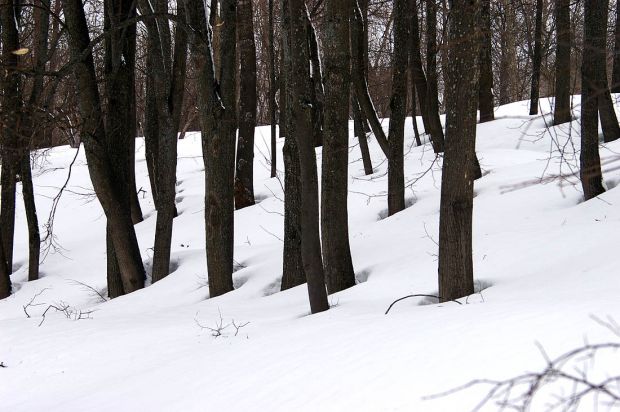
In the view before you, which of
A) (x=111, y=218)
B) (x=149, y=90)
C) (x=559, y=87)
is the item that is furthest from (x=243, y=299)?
(x=559, y=87)

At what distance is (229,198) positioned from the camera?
8.16 metres

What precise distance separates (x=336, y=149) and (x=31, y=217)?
7.48m

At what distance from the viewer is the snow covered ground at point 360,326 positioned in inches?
146

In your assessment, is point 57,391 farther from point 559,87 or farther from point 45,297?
point 559,87

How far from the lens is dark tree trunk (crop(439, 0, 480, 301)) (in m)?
5.18

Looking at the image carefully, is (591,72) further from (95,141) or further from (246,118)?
(246,118)

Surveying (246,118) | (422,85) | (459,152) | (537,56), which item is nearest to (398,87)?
(422,85)

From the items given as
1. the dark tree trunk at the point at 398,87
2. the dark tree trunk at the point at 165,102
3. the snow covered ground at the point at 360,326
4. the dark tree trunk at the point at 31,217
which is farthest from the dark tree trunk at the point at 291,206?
the dark tree trunk at the point at 31,217

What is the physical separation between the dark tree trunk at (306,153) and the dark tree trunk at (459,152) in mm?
1083

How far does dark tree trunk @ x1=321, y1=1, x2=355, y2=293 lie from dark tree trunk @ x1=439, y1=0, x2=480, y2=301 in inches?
54.8

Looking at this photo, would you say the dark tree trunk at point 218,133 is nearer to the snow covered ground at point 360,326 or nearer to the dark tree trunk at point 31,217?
the snow covered ground at point 360,326

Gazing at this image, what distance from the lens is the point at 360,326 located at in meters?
4.82

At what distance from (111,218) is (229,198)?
6.31 feet

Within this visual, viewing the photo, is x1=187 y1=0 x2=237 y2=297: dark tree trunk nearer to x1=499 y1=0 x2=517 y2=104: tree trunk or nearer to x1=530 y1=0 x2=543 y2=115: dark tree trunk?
x1=499 y1=0 x2=517 y2=104: tree trunk
